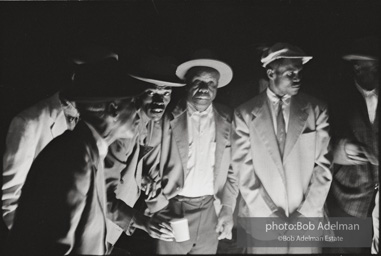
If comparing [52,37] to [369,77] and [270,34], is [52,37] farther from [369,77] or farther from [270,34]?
[369,77]

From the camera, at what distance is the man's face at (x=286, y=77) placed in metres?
2.89

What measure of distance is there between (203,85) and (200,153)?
0.44 meters

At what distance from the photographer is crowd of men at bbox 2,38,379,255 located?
9.12 ft

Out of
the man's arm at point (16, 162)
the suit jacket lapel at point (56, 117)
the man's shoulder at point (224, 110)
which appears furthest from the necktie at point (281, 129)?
the man's arm at point (16, 162)

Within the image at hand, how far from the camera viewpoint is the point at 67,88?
2789mm

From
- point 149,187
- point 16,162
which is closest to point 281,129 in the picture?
point 149,187

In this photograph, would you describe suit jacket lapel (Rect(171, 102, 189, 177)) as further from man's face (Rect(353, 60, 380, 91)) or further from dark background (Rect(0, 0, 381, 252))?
man's face (Rect(353, 60, 380, 91))

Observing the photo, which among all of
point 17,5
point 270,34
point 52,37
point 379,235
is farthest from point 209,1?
point 379,235

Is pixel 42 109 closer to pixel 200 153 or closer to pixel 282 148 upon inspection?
pixel 200 153

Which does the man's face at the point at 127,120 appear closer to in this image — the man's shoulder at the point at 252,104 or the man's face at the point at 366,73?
the man's shoulder at the point at 252,104

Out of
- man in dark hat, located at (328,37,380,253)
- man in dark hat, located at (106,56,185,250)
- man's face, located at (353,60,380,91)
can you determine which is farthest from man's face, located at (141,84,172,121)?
man's face, located at (353,60,380,91)

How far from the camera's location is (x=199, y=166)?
111 inches

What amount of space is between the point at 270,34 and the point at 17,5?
5.74ft

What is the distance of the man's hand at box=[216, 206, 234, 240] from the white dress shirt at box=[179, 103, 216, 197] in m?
0.16
